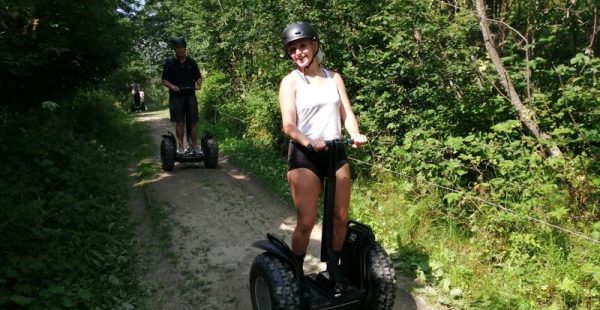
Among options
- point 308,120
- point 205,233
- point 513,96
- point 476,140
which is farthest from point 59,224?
point 513,96

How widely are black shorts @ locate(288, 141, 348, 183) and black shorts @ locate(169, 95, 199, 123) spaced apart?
16.2 ft

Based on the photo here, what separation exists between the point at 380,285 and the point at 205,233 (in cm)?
270

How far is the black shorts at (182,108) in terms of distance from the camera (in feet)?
24.9

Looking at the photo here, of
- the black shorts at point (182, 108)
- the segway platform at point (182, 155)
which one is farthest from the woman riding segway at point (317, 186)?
the segway platform at point (182, 155)

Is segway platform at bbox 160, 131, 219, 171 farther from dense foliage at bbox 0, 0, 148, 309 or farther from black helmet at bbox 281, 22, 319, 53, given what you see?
black helmet at bbox 281, 22, 319, 53

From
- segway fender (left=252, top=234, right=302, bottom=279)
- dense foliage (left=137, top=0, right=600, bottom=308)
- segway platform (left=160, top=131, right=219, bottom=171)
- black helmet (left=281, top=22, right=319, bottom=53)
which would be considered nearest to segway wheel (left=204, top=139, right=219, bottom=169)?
segway platform (left=160, top=131, right=219, bottom=171)

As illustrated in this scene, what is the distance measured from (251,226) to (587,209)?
348 cm

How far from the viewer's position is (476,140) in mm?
4887

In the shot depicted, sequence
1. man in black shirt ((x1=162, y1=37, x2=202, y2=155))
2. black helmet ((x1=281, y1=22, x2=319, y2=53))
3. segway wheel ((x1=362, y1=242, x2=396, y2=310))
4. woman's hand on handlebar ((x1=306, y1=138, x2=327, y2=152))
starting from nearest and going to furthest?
woman's hand on handlebar ((x1=306, y1=138, x2=327, y2=152)), black helmet ((x1=281, y1=22, x2=319, y2=53)), segway wheel ((x1=362, y1=242, x2=396, y2=310)), man in black shirt ((x1=162, y1=37, x2=202, y2=155))

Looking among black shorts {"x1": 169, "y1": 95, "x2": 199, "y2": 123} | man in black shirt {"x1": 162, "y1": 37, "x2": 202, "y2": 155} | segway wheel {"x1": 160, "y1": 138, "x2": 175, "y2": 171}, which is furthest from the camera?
segway wheel {"x1": 160, "y1": 138, "x2": 175, "y2": 171}

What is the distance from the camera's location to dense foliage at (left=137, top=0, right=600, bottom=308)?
3814mm

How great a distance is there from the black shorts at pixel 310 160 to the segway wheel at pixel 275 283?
65 cm

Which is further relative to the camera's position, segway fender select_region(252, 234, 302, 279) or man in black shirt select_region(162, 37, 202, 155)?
man in black shirt select_region(162, 37, 202, 155)

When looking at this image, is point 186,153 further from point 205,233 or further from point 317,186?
point 317,186
